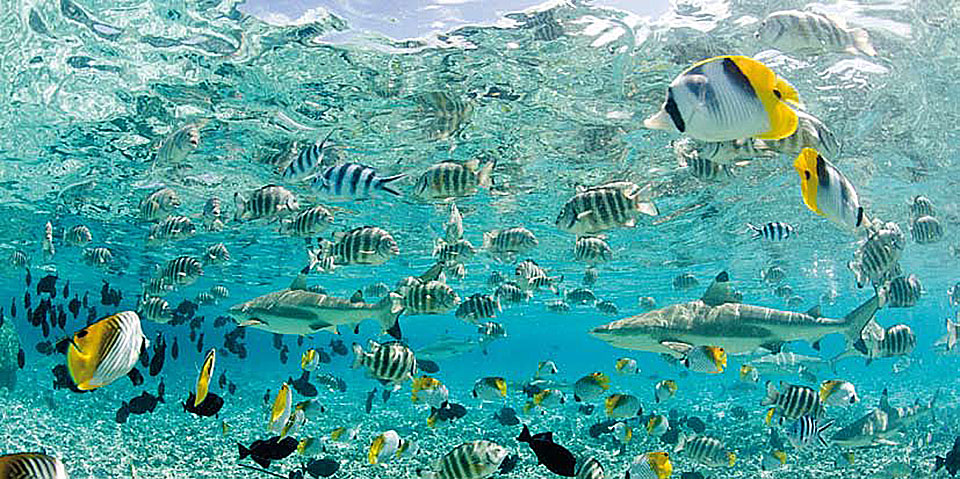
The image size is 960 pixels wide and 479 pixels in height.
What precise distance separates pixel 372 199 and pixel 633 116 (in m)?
11.3

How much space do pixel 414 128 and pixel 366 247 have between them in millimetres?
8743

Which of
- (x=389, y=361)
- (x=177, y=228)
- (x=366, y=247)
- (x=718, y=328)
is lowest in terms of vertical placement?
(x=718, y=328)

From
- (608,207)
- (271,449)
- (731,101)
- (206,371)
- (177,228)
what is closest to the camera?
(731,101)

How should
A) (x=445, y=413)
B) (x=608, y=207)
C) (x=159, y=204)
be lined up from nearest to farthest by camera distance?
(x=608, y=207)
(x=445, y=413)
(x=159, y=204)

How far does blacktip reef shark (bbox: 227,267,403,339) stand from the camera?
935cm

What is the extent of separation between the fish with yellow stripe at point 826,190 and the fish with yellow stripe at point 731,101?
1.62 feet

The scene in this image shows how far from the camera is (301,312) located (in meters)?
9.50

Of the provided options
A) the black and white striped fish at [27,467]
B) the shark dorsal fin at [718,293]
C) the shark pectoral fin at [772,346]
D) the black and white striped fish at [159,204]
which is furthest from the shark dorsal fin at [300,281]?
the shark pectoral fin at [772,346]

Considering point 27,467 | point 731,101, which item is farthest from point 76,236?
point 731,101

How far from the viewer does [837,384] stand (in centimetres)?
987

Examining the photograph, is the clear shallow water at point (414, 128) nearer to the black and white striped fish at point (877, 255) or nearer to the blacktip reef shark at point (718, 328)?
the black and white striped fish at point (877, 255)

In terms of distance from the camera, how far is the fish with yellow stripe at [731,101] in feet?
9.61

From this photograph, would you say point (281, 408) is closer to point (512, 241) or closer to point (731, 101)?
point (512, 241)

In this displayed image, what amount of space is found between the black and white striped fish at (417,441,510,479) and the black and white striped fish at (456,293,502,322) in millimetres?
5077
